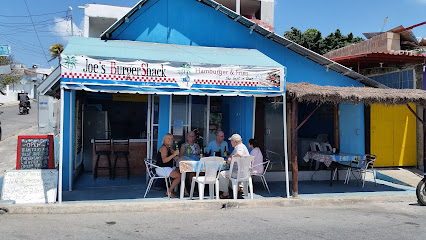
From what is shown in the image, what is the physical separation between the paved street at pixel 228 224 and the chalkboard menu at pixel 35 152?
55.1 inches

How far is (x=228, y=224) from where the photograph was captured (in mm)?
5820

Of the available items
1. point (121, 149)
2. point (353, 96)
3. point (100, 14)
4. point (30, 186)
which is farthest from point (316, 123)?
point (100, 14)

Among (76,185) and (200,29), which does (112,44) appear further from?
(76,185)

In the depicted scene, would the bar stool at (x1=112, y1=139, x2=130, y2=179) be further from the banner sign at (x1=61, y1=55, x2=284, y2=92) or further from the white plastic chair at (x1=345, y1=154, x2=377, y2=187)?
the white plastic chair at (x1=345, y1=154, x2=377, y2=187)

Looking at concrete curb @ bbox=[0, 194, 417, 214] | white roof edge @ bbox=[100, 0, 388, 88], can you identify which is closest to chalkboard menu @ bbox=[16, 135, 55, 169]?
concrete curb @ bbox=[0, 194, 417, 214]

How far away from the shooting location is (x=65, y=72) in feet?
21.1

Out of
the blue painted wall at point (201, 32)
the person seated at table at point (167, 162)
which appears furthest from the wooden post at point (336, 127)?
→ the person seated at table at point (167, 162)

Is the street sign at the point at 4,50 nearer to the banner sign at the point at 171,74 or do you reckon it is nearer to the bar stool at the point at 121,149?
the bar stool at the point at 121,149

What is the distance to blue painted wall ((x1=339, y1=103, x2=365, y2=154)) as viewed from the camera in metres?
10.9

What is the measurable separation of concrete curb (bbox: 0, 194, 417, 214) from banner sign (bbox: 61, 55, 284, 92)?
2.33m

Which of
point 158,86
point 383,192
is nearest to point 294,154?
point 383,192

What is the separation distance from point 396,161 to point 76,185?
9874 millimetres

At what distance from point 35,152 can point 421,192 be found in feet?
27.5

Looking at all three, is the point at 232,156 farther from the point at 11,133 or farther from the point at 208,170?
the point at 11,133
